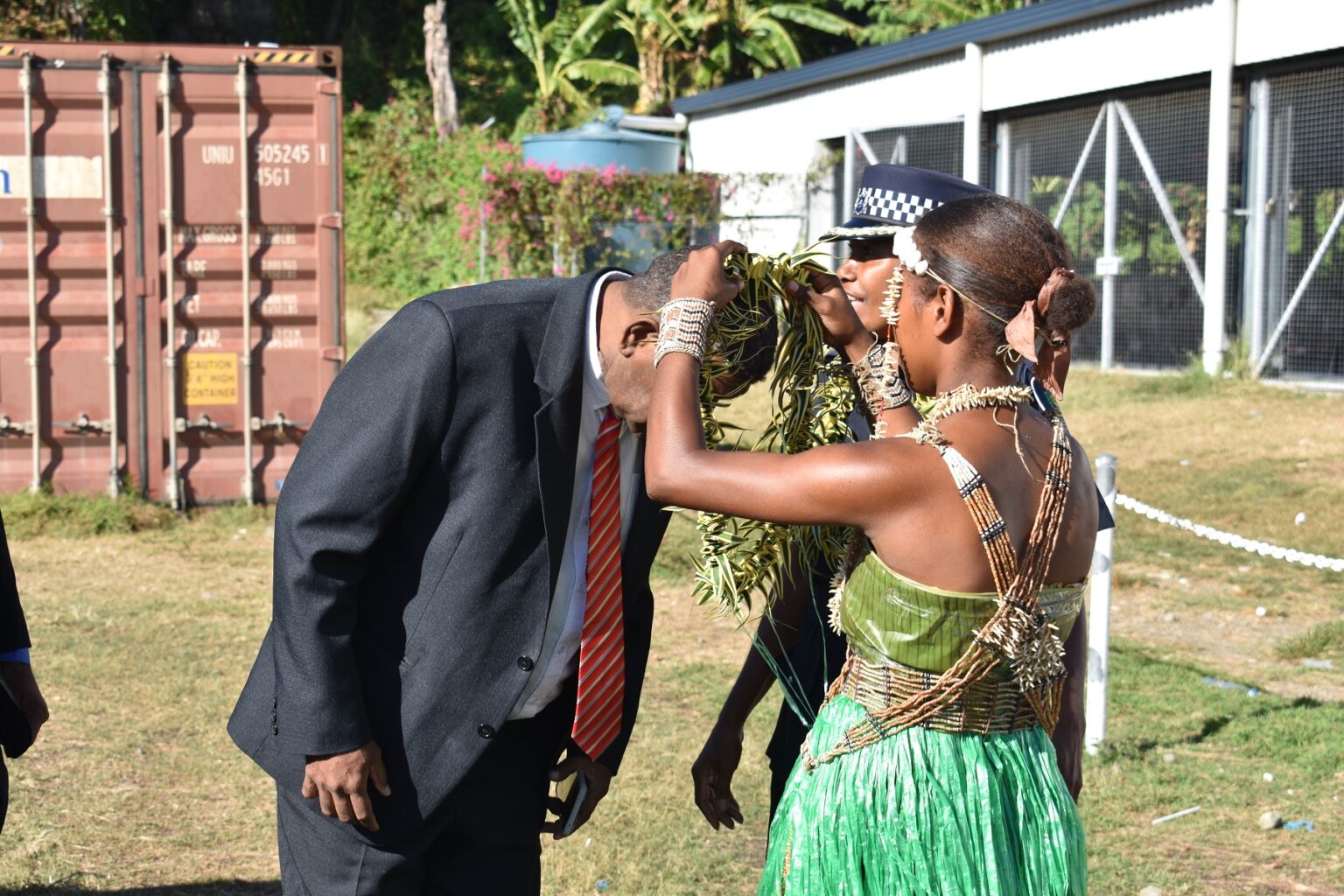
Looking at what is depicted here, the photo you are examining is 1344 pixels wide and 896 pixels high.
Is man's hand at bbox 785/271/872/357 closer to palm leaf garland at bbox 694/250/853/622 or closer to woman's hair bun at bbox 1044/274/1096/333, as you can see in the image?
palm leaf garland at bbox 694/250/853/622

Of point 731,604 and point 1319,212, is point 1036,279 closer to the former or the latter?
point 731,604

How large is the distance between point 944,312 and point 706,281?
0.43 metres

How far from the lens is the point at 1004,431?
101 inches

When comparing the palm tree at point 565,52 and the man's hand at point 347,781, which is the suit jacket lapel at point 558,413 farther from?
the palm tree at point 565,52

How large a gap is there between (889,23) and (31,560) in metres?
22.6

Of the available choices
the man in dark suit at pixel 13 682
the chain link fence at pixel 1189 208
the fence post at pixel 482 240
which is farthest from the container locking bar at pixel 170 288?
the fence post at pixel 482 240

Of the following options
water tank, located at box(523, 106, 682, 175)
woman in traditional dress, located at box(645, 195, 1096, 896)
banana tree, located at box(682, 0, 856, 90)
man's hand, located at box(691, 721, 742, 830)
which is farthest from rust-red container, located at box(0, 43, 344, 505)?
banana tree, located at box(682, 0, 856, 90)

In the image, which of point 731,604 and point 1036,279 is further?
point 731,604

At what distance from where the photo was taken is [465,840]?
302 centimetres

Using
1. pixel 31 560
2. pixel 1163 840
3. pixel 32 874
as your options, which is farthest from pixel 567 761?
pixel 31 560

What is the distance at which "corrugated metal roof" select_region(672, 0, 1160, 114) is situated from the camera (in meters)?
Result: 15.9

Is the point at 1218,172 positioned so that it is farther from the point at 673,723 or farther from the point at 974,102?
the point at 673,723

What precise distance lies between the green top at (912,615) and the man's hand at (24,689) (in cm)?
199

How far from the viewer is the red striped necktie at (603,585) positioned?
2.95m
